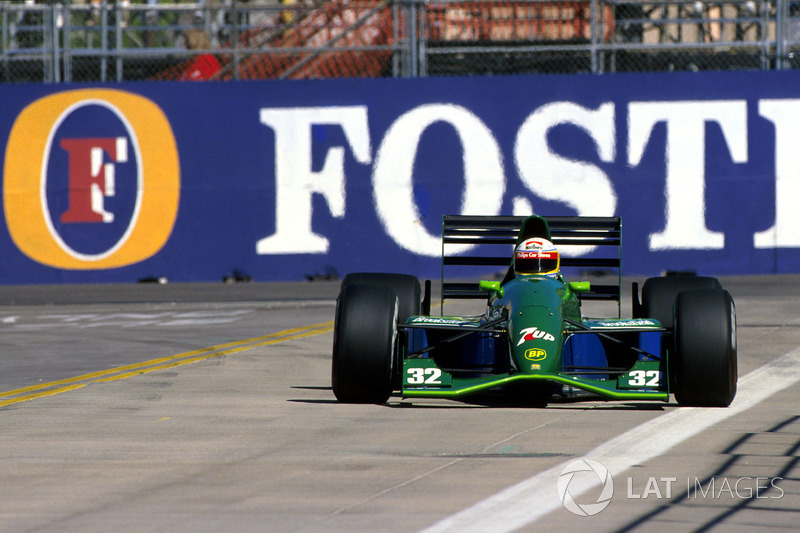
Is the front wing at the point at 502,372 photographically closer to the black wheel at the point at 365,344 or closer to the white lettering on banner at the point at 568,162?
the black wheel at the point at 365,344

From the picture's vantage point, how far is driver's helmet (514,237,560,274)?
33.6 feet

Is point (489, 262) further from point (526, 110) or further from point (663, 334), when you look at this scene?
point (526, 110)

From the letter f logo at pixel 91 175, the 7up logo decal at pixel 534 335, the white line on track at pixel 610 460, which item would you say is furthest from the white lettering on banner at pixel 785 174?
the 7up logo decal at pixel 534 335

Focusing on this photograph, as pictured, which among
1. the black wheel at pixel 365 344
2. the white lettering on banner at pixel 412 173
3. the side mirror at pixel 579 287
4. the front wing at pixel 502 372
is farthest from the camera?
the white lettering on banner at pixel 412 173

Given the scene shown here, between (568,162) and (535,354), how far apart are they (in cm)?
1311

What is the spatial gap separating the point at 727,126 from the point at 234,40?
25.7 feet

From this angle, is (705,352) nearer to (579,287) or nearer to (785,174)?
(579,287)

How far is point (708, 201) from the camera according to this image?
21.7m

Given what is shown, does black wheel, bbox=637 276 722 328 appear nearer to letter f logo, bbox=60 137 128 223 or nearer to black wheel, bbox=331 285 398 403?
black wheel, bbox=331 285 398 403

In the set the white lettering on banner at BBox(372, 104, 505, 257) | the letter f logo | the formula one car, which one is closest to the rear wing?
the formula one car

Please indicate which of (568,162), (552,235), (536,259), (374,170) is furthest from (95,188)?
(536,259)

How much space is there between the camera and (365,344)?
30.8ft

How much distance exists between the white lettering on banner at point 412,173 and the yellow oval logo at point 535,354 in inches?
Answer: 505

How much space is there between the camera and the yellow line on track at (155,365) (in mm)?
10930
